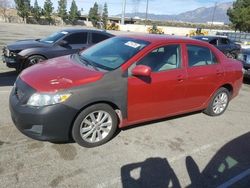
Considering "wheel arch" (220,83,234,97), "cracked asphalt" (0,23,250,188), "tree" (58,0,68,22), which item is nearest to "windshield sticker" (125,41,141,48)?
"cracked asphalt" (0,23,250,188)

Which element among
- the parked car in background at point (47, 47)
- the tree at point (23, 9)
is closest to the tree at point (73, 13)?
the tree at point (23, 9)

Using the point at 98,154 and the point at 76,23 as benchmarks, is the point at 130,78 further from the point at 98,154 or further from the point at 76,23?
the point at 76,23

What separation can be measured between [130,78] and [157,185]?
161cm

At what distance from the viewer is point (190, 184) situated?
3650 mm

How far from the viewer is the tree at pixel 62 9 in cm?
8462

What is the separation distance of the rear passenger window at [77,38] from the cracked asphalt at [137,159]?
3.94 meters

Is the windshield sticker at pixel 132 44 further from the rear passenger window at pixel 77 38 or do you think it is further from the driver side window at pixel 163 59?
the rear passenger window at pixel 77 38

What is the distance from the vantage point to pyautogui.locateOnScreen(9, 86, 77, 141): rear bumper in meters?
3.81

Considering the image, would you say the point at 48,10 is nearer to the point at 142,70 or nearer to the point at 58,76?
the point at 58,76

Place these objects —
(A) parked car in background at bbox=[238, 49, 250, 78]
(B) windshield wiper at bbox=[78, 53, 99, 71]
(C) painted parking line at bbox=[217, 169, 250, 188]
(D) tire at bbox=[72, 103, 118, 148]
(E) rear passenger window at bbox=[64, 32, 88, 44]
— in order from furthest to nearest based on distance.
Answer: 1. (A) parked car in background at bbox=[238, 49, 250, 78]
2. (E) rear passenger window at bbox=[64, 32, 88, 44]
3. (B) windshield wiper at bbox=[78, 53, 99, 71]
4. (D) tire at bbox=[72, 103, 118, 148]
5. (C) painted parking line at bbox=[217, 169, 250, 188]

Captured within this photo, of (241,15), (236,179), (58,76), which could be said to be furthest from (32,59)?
(241,15)

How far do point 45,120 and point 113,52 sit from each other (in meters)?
1.76

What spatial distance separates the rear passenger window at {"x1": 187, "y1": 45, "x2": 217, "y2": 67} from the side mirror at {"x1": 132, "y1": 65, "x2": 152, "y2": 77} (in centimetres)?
124

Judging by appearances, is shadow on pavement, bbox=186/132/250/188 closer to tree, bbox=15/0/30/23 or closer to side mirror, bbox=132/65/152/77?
side mirror, bbox=132/65/152/77
